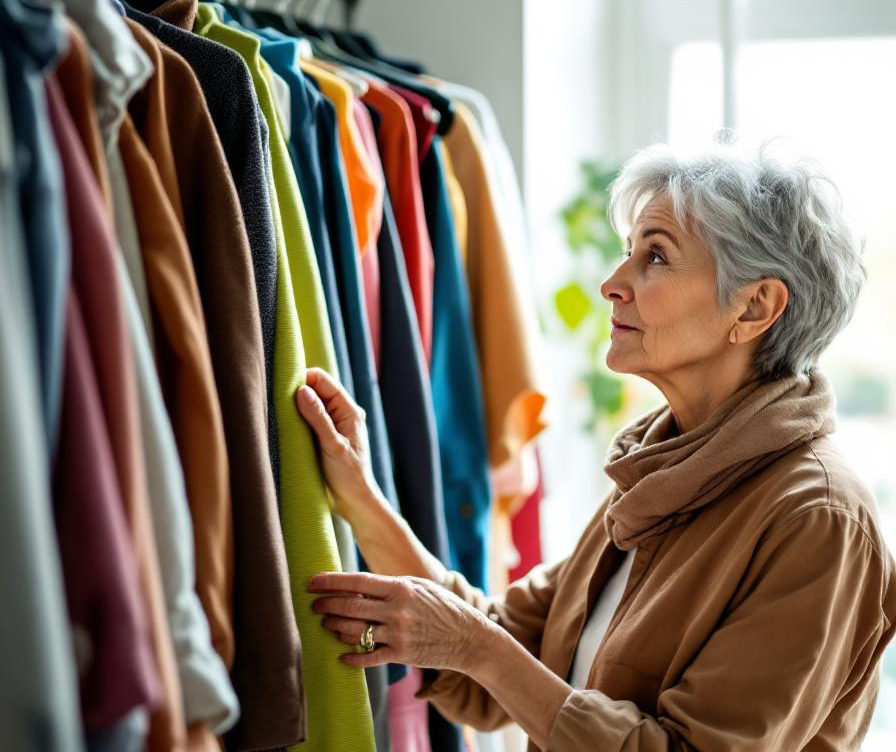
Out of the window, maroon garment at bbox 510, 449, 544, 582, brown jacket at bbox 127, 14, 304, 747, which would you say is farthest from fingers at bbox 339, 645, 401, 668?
the window

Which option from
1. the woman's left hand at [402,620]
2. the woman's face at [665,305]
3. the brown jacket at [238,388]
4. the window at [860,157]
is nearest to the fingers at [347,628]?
the woman's left hand at [402,620]

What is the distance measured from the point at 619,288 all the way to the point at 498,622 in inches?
19.2

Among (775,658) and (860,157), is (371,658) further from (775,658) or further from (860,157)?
(860,157)

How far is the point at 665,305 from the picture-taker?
126cm

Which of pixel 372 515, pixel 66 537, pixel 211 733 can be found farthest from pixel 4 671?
pixel 372 515

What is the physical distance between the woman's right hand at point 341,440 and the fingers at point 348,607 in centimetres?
14

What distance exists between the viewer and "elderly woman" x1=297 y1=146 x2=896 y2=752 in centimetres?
106

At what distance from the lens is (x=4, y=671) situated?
57cm

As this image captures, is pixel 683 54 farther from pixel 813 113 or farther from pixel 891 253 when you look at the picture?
pixel 891 253

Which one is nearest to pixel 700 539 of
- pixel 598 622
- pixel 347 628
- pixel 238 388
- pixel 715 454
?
pixel 715 454

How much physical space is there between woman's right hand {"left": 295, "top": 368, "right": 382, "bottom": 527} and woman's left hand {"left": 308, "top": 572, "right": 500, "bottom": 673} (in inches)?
4.2

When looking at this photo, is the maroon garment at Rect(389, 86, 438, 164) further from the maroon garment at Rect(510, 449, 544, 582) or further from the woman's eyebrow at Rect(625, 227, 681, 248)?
the maroon garment at Rect(510, 449, 544, 582)

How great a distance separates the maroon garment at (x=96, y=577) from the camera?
0.62 meters

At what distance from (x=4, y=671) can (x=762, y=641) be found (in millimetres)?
755
